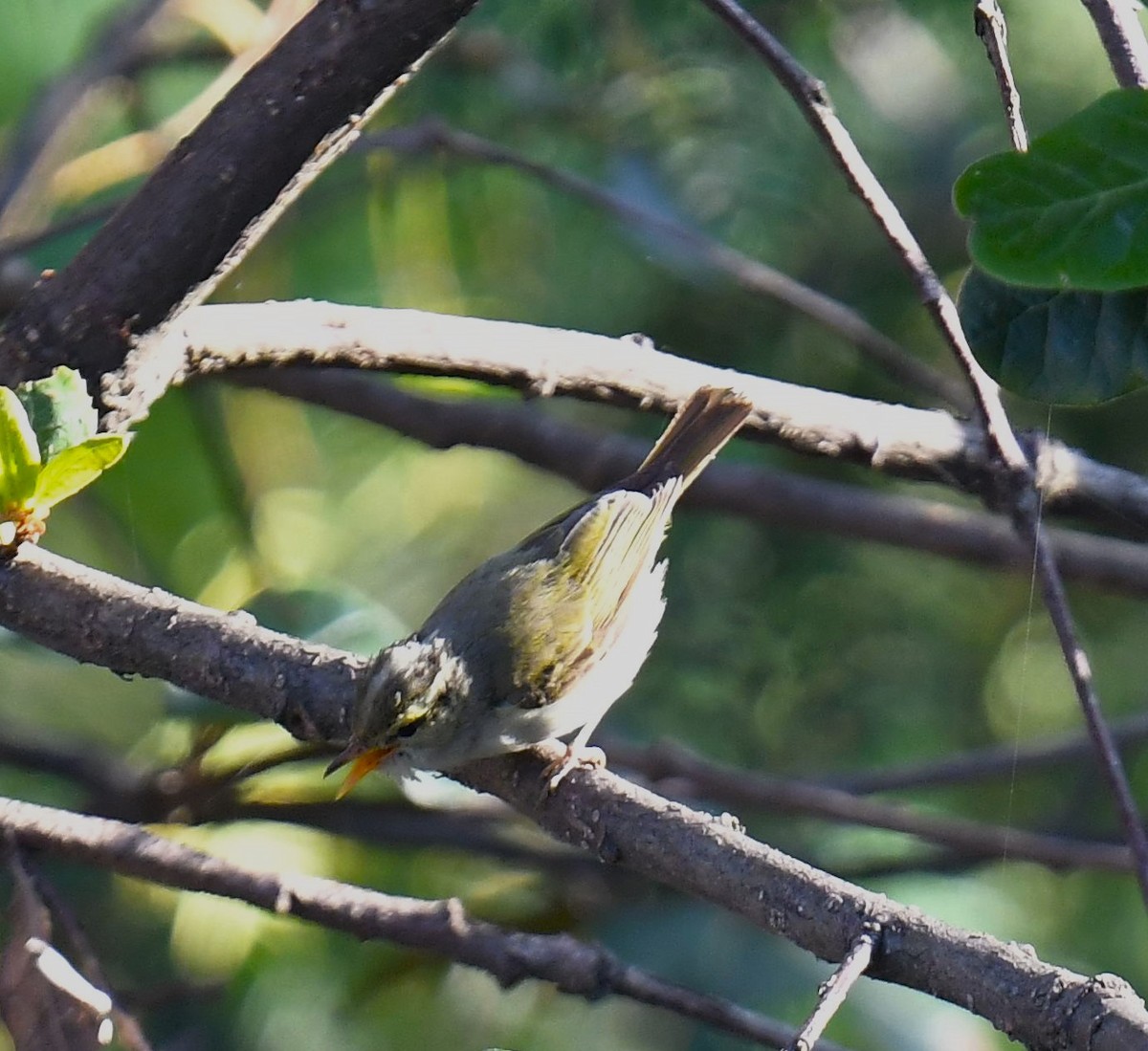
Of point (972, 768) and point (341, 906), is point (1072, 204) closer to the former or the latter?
point (341, 906)

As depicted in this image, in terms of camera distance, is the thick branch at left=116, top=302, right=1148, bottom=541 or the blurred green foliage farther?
the blurred green foliage

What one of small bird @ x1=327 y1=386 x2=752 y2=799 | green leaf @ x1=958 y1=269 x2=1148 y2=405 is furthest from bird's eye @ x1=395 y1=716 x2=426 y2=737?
green leaf @ x1=958 y1=269 x2=1148 y2=405

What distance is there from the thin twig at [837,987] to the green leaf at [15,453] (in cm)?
95

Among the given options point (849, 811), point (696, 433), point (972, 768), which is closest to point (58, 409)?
point (696, 433)

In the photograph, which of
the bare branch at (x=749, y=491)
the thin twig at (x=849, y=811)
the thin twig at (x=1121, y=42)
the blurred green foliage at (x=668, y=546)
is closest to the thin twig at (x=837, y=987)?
the thin twig at (x=1121, y=42)

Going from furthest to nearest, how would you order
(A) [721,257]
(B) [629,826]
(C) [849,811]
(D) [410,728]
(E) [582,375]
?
1. (A) [721,257]
2. (C) [849,811]
3. (D) [410,728]
4. (E) [582,375]
5. (B) [629,826]

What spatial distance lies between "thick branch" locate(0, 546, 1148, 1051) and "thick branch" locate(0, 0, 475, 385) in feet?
0.86

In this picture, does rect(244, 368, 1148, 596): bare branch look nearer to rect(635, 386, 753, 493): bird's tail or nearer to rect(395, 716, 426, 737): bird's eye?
rect(635, 386, 753, 493): bird's tail

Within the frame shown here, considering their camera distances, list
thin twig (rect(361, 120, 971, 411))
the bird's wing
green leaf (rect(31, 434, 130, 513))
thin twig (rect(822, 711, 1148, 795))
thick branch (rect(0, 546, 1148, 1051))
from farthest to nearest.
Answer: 1. thin twig (rect(822, 711, 1148, 795))
2. the bird's wing
3. thin twig (rect(361, 120, 971, 411))
4. green leaf (rect(31, 434, 130, 513))
5. thick branch (rect(0, 546, 1148, 1051))

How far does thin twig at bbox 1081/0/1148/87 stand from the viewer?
1424 millimetres

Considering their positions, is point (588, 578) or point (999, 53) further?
point (588, 578)

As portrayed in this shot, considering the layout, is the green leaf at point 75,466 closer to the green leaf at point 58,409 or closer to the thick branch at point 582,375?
the green leaf at point 58,409

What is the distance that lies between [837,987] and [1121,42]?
94 cm

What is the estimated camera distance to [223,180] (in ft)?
4.96
